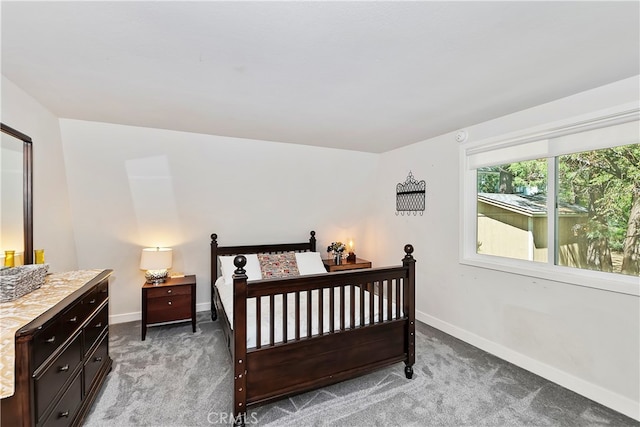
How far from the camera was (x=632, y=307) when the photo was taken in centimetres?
203

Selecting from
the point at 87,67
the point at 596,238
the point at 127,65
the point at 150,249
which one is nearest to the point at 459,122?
the point at 596,238

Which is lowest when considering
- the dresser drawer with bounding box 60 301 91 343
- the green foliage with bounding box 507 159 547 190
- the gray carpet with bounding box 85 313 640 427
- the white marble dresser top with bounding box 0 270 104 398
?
the gray carpet with bounding box 85 313 640 427

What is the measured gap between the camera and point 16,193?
7.10ft

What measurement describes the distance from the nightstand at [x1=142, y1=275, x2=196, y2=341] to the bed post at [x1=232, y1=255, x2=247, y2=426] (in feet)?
5.73

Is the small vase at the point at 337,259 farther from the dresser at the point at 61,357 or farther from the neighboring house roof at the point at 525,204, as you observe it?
the dresser at the point at 61,357

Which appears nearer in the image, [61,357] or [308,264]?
[61,357]

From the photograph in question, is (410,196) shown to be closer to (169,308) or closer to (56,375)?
(169,308)

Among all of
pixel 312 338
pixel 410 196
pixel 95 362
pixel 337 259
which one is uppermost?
pixel 410 196

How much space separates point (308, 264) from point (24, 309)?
2675mm

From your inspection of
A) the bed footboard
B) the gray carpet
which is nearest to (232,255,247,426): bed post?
the bed footboard

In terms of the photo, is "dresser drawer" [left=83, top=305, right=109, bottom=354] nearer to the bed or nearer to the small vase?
the bed

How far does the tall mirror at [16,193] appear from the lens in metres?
2.04

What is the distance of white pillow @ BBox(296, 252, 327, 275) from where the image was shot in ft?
12.2

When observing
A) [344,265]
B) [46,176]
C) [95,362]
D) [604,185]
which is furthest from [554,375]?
[46,176]
